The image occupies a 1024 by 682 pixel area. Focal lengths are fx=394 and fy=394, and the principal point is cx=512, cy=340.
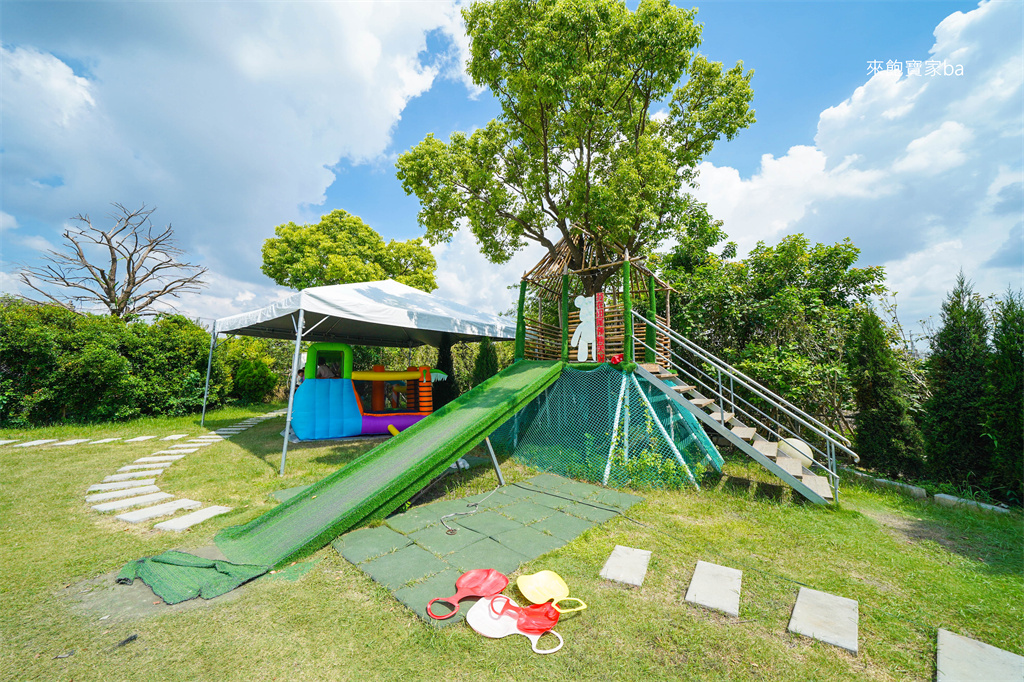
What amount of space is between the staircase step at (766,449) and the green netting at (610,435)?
745 mm

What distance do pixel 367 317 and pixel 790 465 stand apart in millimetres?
6480

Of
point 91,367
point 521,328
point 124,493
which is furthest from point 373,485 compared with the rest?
point 91,367

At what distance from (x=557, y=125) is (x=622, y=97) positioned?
1422mm

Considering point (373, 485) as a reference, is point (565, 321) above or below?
above

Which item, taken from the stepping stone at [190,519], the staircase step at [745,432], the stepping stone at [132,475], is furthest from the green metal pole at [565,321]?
the stepping stone at [132,475]

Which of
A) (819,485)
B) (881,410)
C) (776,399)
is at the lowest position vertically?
(819,485)

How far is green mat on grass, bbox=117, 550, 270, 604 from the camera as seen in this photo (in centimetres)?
275

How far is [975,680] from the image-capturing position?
1.99 meters

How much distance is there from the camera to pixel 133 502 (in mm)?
4672

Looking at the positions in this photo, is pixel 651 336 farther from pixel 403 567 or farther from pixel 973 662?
pixel 403 567

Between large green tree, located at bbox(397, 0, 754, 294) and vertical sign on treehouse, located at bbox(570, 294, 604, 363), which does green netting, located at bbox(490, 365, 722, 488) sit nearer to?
vertical sign on treehouse, located at bbox(570, 294, 604, 363)

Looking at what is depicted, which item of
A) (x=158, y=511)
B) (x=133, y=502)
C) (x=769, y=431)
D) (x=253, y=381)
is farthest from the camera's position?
(x=253, y=381)

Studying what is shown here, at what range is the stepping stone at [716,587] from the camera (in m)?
2.62

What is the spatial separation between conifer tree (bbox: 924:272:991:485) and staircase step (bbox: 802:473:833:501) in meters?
2.33
